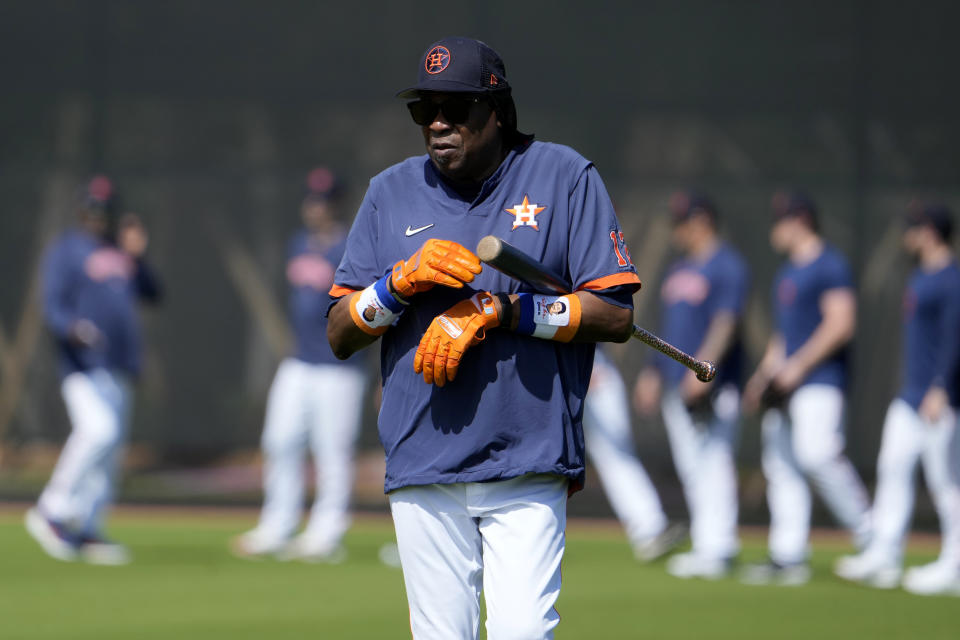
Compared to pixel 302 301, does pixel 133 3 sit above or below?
above

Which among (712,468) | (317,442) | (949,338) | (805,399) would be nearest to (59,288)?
(317,442)

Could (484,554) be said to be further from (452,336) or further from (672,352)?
(672,352)

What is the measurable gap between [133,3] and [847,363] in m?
8.54

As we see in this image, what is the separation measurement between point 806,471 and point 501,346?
18.3 ft

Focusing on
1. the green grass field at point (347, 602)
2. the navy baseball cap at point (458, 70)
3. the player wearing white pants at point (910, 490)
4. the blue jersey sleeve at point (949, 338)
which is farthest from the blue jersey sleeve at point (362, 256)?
the player wearing white pants at point (910, 490)

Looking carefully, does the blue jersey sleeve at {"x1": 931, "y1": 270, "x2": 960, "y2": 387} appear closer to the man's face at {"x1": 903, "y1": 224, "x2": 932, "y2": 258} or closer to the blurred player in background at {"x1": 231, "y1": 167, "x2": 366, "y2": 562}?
the man's face at {"x1": 903, "y1": 224, "x2": 932, "y2": 258}

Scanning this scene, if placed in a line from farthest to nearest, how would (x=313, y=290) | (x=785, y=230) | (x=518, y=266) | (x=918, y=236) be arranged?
(x=313, y=290) < (x=785, y=230) < (x=918, y=236) < (x=518, y=266)

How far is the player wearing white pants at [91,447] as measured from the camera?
9.73 meters

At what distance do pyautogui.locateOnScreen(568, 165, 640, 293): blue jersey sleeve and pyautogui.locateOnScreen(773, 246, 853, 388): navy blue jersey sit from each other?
5.33 meters

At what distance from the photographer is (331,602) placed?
8.26 m

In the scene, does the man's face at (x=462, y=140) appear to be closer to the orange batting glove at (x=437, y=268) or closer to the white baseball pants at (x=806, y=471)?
the orange batting glove at (x=437, y=268)

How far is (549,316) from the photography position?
13.7ft

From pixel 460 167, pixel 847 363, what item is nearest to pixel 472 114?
pixel 460 167

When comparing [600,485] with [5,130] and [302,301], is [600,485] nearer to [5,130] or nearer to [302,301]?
[302,301]
